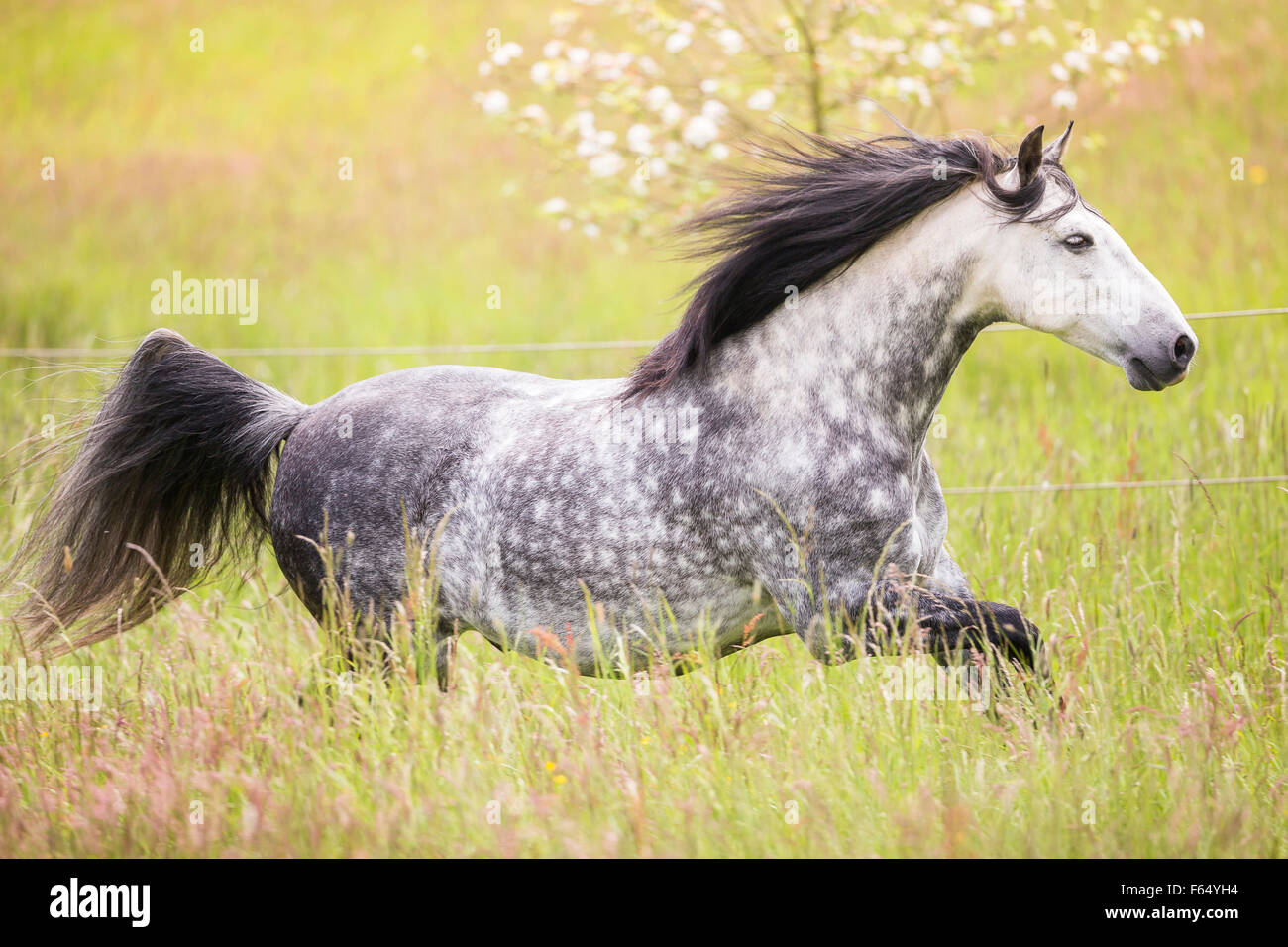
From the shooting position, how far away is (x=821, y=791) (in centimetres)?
305

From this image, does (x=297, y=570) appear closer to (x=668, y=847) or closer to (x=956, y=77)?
(x=668, y=847)

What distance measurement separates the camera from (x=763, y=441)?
3416 millimetres

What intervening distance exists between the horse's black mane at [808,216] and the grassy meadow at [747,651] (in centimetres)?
108

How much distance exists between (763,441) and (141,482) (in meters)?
2.32

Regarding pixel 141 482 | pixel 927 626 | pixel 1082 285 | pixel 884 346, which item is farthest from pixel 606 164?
pixel 927 626

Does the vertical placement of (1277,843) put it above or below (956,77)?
below

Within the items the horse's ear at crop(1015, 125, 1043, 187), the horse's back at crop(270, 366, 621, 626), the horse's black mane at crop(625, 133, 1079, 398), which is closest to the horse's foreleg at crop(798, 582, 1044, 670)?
the horse's black mane at crop(625, 133, 1079, 398)

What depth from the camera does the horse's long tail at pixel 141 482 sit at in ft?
13.6

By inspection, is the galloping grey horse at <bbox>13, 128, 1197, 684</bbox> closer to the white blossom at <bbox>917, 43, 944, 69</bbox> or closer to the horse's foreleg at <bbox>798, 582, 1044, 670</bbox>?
the horse's foreleg at <bbox>798, 582, 1044, 670</bbox>

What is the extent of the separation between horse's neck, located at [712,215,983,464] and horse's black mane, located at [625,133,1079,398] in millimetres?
98

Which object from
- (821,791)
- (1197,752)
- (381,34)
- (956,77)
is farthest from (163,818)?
(381,34)

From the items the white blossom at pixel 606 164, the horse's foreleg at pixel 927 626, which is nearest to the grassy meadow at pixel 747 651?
the horse's foreleg at pixel 927 626
